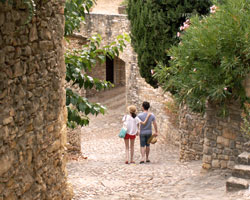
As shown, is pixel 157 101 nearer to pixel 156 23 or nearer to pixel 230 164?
pixel 156 23

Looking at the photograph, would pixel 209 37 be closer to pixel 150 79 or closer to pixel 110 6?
pixel 150 79

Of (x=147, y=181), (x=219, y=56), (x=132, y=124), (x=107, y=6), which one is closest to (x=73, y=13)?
(x=219, y=56)

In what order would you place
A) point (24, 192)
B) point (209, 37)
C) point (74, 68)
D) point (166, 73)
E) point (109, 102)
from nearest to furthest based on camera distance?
1. point (24, 192)
2. point (74, 68)
3. point (209, 37)
4. point (166, 73)
5. point (109, 102)

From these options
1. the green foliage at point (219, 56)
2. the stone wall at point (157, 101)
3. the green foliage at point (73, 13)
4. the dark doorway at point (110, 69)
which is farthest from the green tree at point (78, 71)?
the dark doorway at point (110, 69)

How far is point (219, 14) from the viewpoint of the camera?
6.95m

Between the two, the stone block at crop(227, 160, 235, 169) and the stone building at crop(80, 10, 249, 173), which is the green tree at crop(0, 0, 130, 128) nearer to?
the stone building at crop(80, 10, 249, 173)

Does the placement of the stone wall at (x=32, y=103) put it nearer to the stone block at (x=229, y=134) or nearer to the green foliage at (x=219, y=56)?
the green foliage at (x=219, y=56)

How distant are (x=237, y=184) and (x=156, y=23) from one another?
6.52m

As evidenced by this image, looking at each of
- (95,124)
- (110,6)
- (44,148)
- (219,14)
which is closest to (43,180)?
(44,148)

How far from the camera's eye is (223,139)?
24.0 feet

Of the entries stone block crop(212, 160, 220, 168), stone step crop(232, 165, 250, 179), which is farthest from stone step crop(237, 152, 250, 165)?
stone block crop(212, 160, 220, 168)

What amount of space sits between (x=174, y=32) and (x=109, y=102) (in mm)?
8466

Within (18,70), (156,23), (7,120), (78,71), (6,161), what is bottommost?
(6,161)

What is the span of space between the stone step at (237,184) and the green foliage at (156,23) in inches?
219
